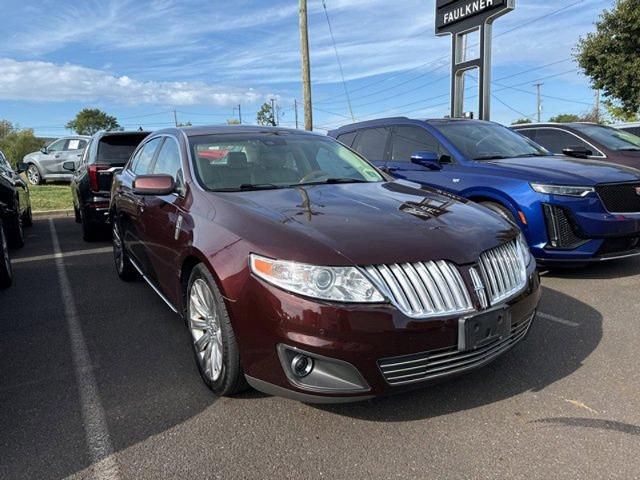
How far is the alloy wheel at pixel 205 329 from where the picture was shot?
2945 millimetres

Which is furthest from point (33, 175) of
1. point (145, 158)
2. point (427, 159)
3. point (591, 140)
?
point (591, 140)

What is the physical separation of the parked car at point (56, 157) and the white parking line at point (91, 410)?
14.7 metres

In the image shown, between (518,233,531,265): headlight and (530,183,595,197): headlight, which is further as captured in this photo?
(530,183,595,197): headlight

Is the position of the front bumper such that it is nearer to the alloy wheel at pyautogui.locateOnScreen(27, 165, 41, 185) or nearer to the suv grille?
the suv grille

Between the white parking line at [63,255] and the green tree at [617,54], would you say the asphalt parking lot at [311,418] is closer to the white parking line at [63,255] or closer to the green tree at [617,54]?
the white parking line at [63,255]

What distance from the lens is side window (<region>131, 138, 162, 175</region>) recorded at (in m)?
4.80

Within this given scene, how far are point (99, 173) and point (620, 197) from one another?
664cm

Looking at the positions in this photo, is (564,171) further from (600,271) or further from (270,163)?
(270,163)

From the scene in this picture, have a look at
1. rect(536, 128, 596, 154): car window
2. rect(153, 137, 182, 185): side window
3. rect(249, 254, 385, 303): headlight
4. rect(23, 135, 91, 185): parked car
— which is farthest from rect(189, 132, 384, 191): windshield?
rect(23, 135, 91, 185): parked car

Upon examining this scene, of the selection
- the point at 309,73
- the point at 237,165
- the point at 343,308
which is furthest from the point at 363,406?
the point at 309,73

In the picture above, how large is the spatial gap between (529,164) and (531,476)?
12.9 feet

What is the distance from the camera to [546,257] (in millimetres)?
4957

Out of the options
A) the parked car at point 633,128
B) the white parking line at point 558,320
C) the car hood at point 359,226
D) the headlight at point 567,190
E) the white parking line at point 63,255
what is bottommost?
the white parking line at point 558,320

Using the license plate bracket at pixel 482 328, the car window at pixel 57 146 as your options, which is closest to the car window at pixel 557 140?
the license plate bracket at pixel 482 328
